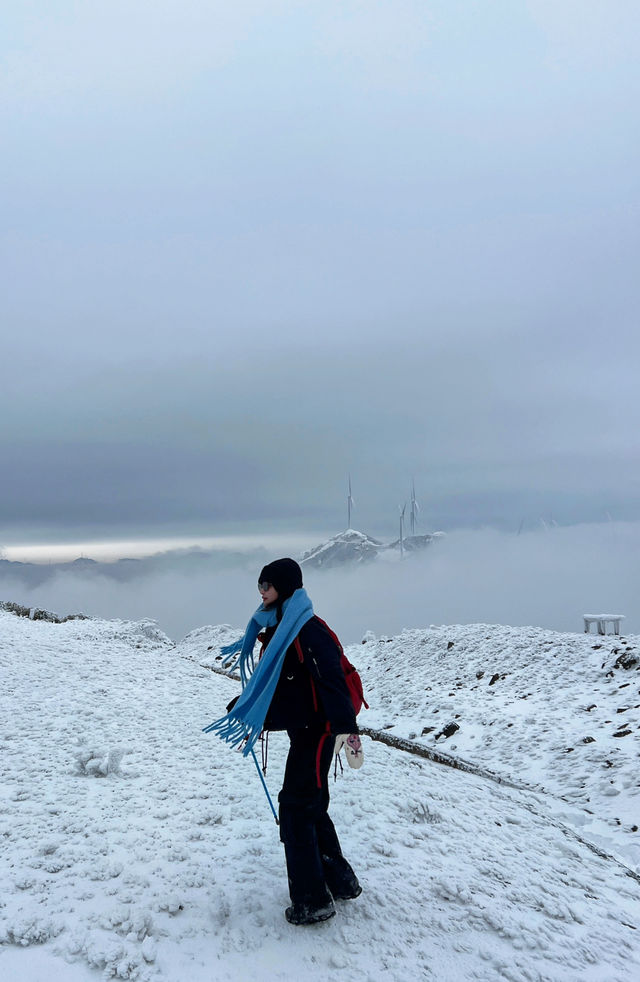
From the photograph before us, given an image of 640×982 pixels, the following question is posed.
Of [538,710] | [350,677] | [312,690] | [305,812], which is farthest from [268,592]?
[538,710]

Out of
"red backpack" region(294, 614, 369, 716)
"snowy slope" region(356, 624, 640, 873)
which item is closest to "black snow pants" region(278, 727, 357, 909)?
"red backpack" region(294, 614, 369, 716)

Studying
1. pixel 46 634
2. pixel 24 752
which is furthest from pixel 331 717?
pixel 46 634

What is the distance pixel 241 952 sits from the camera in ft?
13.9

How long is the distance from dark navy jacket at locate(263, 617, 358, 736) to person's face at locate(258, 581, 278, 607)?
37cm

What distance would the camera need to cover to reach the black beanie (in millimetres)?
4926

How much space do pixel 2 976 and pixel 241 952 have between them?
1503 millimetres

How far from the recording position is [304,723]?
4.65 meters

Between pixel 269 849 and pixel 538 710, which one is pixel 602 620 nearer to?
pixel 538 710

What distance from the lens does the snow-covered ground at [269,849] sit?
4262 millimetres

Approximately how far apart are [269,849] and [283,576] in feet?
9.30

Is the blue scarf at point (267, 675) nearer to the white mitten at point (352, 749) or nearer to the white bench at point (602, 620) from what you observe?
the white mitten at point (352, 749)

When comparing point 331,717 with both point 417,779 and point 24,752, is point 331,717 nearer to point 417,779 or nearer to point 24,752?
point 417,779

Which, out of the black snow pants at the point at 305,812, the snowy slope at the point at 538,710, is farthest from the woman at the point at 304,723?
the snowy slope at the point at 538,710

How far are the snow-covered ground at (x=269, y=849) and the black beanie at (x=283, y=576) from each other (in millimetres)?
2457
